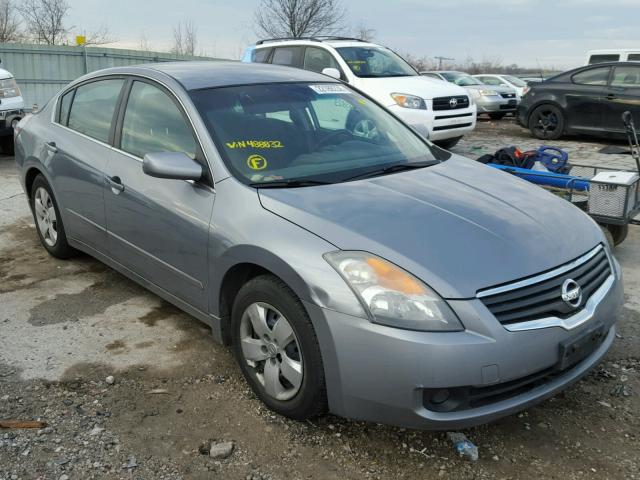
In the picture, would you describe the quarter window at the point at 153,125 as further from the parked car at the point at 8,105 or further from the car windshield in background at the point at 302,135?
the parked car at the point at 8,105

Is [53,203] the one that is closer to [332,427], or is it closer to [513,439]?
[332,427]

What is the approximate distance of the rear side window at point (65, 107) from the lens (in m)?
4.78

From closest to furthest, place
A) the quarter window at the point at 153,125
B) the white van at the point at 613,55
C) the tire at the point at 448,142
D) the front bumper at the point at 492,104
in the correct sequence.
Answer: the quarter window at the point at 153,125, the tire at the point at 448,142, the white van at the point at 613,55, the front bumper at the point at 492,104

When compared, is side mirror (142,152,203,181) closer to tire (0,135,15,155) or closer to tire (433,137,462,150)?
tire (433,137,462,150)

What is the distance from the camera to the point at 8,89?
977 cm

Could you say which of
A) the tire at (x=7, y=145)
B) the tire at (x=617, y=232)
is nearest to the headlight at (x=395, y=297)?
the tire at (x=617, y=232)

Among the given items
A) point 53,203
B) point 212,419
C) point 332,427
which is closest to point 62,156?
point 53,203

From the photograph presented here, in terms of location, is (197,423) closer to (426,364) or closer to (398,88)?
(426,364)

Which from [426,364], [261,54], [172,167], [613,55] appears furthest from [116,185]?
[613,55]

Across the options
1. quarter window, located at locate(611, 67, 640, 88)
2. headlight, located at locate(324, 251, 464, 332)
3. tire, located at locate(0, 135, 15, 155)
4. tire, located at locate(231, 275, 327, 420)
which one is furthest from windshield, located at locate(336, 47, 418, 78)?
headlight, located at locate(324, 251, 464, 332)

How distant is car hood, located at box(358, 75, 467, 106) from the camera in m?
9.66

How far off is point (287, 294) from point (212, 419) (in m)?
0.77

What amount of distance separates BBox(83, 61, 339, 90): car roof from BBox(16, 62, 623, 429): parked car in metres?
0.02

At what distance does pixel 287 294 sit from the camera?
8.91 ft
